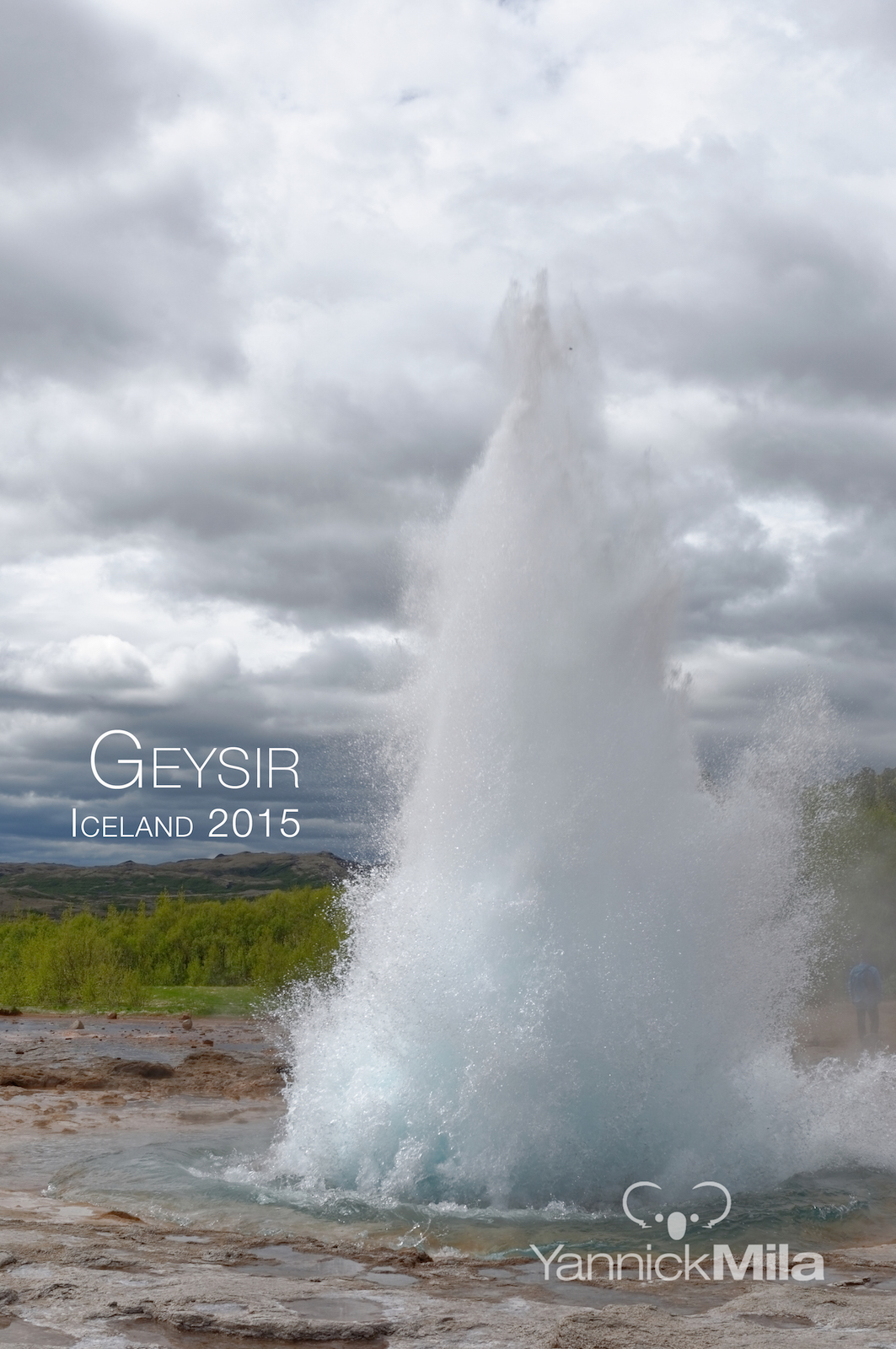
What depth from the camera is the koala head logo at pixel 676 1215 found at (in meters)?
7.75

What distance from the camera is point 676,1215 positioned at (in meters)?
8.06

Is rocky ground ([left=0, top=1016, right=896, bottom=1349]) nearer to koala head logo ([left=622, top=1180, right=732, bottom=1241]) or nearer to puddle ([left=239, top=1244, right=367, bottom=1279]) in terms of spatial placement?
puddle ([left=239, top=1244, right=367, bottom=1279])

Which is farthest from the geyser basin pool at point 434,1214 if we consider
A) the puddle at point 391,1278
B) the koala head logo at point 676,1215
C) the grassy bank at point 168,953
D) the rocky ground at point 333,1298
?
the grassy bank at point 168,953

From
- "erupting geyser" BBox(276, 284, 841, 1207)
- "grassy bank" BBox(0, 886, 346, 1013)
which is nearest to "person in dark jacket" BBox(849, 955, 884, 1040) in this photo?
"erupting geyser" BBox(276, 284, 841, 1207)

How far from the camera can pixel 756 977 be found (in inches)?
408

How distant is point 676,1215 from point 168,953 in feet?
180

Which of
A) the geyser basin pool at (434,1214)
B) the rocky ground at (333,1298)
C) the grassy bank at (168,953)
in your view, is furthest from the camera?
the grassy bank at (168,953)

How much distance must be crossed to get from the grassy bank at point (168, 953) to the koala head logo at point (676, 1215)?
3325cm

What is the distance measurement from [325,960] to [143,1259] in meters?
41.8

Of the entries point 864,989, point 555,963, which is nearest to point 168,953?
point 864,989

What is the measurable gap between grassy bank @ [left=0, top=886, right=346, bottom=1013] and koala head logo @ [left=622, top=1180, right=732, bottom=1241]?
109ft

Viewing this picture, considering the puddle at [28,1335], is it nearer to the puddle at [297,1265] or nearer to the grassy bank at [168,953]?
the puddle at [297,1265]

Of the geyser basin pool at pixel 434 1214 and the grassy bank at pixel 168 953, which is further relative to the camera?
the grassy bank at pixel 168 953

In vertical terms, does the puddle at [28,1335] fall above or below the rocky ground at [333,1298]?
above
